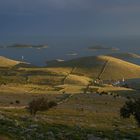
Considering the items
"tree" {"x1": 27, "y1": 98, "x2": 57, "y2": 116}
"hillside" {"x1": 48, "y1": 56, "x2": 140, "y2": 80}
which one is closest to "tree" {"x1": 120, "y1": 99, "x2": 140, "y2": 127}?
"tree" {"x1": 27, "y1": 98, "x2": 57, "y2": 116}

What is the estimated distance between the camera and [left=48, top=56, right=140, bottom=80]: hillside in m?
159

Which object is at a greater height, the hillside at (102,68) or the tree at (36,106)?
the hillside at (102,68)

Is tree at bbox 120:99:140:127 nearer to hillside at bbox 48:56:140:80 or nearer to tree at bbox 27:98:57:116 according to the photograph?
tree at bbox 27:98:57:116

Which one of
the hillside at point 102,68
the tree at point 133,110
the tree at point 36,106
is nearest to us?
the tree at point 133,110

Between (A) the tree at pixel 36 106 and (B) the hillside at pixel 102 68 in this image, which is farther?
(B) the hillside at pixel 102 68

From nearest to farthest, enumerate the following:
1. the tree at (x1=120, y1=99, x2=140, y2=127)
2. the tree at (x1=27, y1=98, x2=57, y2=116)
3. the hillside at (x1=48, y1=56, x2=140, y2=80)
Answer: the tree at (x1=120, y1=99, x2=140, y2=127), the tree at (x1=27, y1=98, x2=57, y2=116), the hillside at (x1=48, y1=56, x2=140, y2=80)

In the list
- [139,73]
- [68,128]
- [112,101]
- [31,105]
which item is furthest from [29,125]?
[139,73]

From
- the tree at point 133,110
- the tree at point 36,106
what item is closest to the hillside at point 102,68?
the tree at point 36,106

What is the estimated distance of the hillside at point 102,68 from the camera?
159 metres

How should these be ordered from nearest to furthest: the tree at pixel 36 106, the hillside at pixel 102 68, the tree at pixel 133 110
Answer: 1. the tree at pixel 133 110
2. the tree at pixel 36 106
3. the hillside at pixel 102 68

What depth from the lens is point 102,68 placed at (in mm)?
167625

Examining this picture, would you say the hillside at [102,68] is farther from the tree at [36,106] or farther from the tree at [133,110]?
the tree at [133,110]

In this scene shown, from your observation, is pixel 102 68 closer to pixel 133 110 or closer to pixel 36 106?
pixel 36 106

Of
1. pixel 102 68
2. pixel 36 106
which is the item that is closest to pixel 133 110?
pixel 36 106
